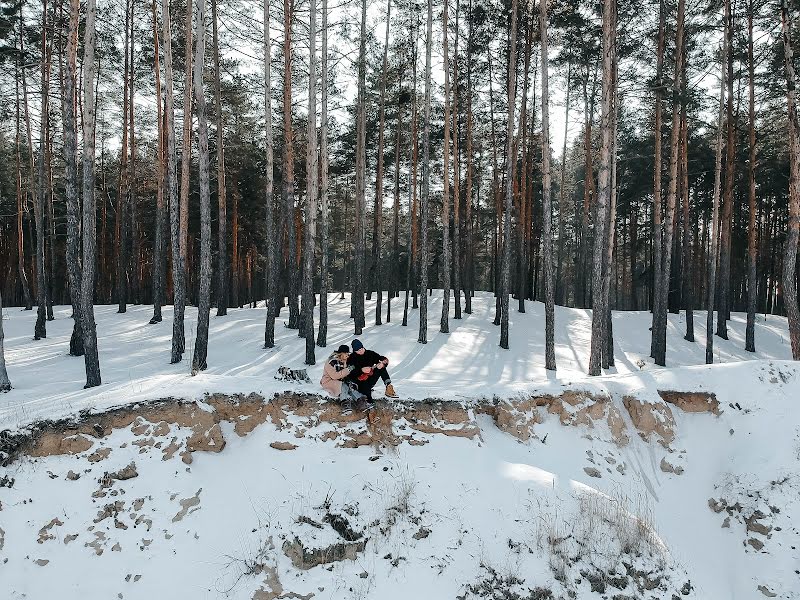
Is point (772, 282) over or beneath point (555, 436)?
over

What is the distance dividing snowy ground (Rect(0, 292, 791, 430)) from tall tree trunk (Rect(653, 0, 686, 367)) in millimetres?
1102

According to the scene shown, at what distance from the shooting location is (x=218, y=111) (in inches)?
683

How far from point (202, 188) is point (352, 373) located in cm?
701

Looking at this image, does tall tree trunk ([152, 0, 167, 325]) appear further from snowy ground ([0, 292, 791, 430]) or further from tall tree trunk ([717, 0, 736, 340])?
tall tree trunk ([717, 0, 736, 340])

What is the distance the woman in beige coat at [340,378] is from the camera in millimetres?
7078

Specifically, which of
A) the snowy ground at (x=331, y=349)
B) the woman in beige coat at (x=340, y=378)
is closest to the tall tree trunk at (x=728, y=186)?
the snowy ground at (x=331, y=349)

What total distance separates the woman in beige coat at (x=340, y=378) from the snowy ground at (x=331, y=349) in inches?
30.9

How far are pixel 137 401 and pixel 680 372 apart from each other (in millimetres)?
9225

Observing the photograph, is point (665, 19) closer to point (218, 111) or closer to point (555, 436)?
point (555, 436)

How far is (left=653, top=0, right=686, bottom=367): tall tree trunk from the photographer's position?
13.6m

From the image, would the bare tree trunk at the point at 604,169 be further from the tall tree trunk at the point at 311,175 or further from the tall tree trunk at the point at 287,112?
the tall tree trunk at the point at 287,112

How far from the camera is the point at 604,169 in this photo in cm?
1072

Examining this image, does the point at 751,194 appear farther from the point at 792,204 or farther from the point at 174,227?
the point at 174,227

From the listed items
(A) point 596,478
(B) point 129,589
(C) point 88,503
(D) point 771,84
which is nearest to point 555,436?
(A) point 596,478
